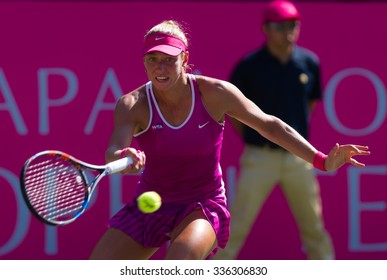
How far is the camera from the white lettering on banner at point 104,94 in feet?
27.8

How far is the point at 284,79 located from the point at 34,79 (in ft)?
6.36

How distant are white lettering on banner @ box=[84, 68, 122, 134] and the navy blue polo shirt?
1021 millimetres

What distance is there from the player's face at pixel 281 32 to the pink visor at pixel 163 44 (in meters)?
2.40

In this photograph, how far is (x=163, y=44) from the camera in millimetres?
5555

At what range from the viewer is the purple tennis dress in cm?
556

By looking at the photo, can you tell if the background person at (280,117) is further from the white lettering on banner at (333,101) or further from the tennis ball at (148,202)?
the tennis ball at (148,202)

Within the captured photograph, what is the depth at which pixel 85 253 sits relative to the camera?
8.58 meters

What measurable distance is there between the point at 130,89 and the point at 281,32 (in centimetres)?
131

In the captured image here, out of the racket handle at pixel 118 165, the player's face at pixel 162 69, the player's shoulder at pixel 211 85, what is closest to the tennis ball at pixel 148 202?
the racket handle at pixel 118 165

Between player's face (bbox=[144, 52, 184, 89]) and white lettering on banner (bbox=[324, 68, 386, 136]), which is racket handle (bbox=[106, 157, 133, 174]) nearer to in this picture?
player's face (bbox=[144, 52, 184, 89])

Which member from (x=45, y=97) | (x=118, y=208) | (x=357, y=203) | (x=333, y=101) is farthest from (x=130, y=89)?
(x=357, y=203)

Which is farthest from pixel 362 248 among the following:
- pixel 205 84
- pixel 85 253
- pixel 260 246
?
pixel 205 84

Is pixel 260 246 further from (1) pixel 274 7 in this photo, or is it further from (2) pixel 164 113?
(2) pixel 164 113

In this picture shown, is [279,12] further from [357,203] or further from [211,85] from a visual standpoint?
[211,85]
